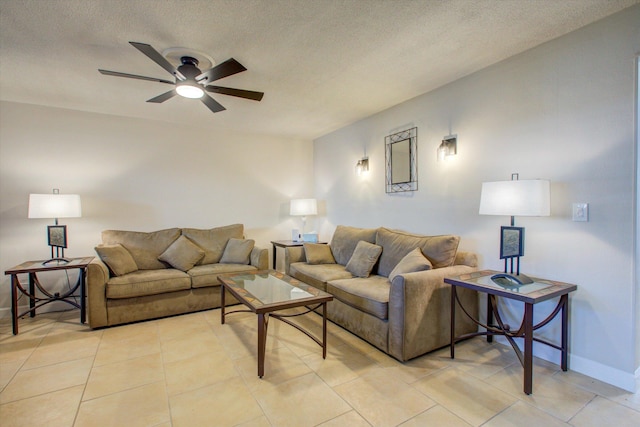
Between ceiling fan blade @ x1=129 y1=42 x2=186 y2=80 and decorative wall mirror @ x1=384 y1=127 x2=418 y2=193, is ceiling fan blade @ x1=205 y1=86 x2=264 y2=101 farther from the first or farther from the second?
→ decorative wall mirror @ x1=384 y1=127 x2=418 y2=193

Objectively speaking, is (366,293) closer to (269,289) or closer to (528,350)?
(269,289)

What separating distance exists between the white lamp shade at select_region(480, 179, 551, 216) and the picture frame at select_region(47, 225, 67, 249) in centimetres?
424

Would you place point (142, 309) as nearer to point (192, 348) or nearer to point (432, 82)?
point (192, 348)

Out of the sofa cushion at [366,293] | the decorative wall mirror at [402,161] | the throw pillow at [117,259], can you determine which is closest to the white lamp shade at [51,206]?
the throw pillow at [117,259]

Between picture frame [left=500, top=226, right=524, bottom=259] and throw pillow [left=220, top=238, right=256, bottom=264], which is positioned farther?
throw pillow [left=220, top=238, right=256, bottom=264]

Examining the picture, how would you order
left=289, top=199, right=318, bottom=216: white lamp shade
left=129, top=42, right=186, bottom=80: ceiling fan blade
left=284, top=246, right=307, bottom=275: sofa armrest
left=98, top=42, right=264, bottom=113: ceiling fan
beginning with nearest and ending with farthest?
left=129, top=42, right=186, bottom=80: ceiling fan blade → left=98, top=42, right=264, bottom=113: ceiling fan → left=284, top=246, right=307, bottom=275: sofa armrest → left=289, top=199, right=318, bottom=216: white lamp shade

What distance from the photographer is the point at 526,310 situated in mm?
1928

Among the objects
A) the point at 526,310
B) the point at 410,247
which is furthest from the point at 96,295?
the point at 526,310

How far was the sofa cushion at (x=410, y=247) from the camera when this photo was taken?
2.76m

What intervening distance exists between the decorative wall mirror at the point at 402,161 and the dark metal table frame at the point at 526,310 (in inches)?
53.4

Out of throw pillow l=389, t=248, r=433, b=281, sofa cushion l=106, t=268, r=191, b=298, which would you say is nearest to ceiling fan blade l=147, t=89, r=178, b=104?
sofa cushion l=106, t=268, r=191, b=298

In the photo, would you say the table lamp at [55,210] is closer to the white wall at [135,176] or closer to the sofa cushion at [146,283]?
the white wall at [135,176]

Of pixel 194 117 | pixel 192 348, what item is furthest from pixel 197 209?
pixel 192 348

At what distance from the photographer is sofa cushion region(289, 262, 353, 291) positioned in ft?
10.7
